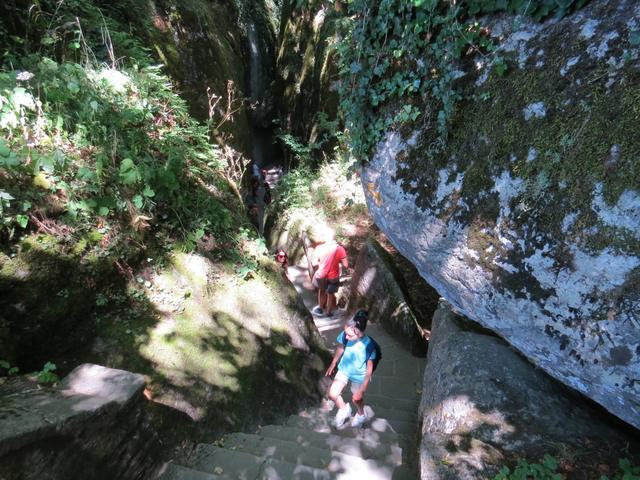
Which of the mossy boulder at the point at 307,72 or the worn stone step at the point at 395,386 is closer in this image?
the worn stone step at the point at 395,386

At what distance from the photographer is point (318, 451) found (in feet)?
11.1

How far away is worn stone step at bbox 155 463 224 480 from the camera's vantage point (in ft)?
9.20

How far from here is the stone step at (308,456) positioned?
3182mm

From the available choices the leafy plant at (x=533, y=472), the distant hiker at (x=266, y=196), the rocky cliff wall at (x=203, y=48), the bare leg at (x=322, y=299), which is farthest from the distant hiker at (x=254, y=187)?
the leafy plant at (x=533, y=472)

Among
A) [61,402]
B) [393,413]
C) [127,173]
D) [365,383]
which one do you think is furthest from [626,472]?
[127,173]

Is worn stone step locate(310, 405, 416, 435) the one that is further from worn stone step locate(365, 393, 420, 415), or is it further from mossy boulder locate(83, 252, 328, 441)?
worn stone step locate(365, 393, 420, 415)

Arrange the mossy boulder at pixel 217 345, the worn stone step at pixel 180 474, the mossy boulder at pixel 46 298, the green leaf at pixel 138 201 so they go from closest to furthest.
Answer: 1. the worn stone step at pixel 180 474
2. the mossy boulder at pixel 46 298
3. the mossy boulder at pixel 217 345
4. the green leaf at pixel 138 201

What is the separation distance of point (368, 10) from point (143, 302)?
353 centimetres

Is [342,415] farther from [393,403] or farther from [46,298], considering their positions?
[46,298]

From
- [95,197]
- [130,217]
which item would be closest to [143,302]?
[130,217]

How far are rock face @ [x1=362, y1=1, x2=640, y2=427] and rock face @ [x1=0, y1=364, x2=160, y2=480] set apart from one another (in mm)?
2763

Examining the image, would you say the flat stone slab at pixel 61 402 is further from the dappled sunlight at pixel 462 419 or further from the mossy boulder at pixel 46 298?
the dappled sunlight at pixel 462 419

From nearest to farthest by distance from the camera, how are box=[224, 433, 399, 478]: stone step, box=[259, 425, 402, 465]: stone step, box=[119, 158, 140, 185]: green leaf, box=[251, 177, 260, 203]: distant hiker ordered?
box=[224, 433, 399, 478]: stone step, box=[259, 425, 402, 465]: stone step, box=[119, 158, 140, 185]: green leaf, box=[251, 177, 260, 203]: distant hiker

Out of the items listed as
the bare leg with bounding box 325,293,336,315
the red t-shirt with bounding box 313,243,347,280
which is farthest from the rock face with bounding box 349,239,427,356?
the red t-shirt with bounding box 313,243,347,280
